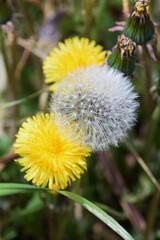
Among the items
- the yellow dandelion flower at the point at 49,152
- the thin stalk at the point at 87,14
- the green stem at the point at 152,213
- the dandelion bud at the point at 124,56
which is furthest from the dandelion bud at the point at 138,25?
the green stem at the point at 152,213

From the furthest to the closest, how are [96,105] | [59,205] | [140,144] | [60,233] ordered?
[140,144], [60,233], [59,205], [96,105]

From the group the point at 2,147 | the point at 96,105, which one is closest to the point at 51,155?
the point at 96,105

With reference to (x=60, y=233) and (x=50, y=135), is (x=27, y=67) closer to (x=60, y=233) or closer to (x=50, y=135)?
(x=60, y=233)

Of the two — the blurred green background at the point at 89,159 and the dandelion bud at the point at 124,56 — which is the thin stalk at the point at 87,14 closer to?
the blurred green background at the point at 89,159

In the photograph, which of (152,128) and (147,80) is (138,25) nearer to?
(147,80)

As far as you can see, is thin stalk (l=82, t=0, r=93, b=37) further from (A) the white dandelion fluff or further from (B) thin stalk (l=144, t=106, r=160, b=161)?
(A) the white dandelion fluff

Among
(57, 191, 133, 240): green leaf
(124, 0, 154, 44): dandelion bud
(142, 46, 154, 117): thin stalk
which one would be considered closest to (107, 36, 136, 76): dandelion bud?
(124, 0, 154, 44): dandelion bud

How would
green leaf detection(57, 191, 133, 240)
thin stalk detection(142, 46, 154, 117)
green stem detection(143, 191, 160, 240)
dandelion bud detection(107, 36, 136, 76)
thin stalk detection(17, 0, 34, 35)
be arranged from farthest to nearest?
1. thin stalk detection(17, 0, 34, 35)
2. green stem detection(143, 191, 160, 240)
3. thin stalk detection(142, 46, 154, 117)
4. dandelion bud detection(107, 36, 136, 76)
5. green leaf detection(57, 191, 133, 240)
